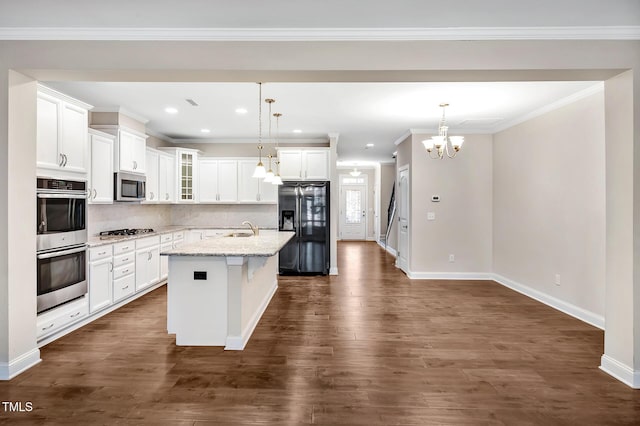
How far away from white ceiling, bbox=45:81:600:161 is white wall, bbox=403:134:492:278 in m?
0.48

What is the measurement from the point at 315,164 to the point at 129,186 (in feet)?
10.2

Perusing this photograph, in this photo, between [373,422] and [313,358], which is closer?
[373,422]

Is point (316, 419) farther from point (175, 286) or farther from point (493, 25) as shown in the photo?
point (493, 25)

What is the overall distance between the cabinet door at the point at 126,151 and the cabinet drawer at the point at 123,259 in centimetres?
118

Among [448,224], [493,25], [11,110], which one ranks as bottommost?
[448,224]

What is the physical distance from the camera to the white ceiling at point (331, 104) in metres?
3.74

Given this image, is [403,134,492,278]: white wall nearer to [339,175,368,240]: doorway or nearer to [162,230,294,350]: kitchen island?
[162,230,294,350]: kitchen island

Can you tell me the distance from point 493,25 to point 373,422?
2.85m

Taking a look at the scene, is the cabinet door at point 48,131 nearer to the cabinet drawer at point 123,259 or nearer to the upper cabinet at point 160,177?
the cabinet drawer at point 123,259

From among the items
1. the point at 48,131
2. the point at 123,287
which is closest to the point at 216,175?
the point at 123,287

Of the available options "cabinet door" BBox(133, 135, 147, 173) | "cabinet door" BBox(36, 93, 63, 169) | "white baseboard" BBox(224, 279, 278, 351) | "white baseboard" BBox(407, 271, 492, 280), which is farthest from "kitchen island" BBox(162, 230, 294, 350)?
"white baseboard" BBox(407, 271, 492, 280)

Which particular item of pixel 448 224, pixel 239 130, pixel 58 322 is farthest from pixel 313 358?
pixel 239 130

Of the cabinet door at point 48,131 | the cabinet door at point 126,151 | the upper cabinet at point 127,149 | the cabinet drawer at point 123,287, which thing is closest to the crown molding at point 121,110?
the upper cabinet at point 127,149

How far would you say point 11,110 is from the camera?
2.49 metres
